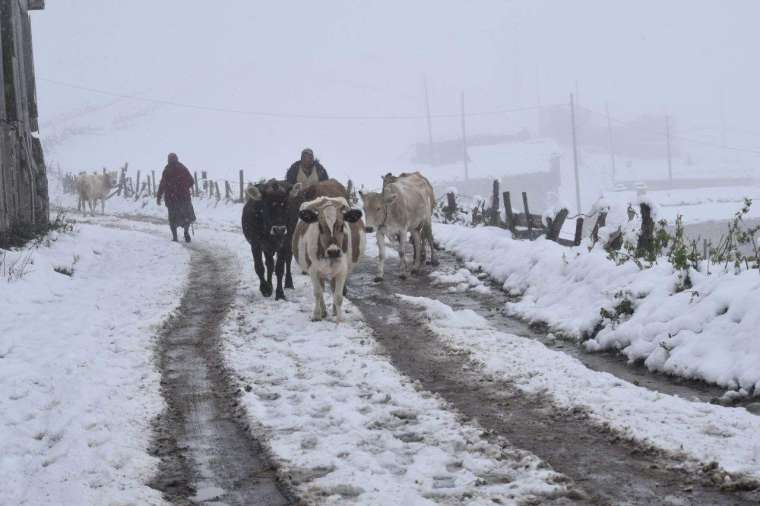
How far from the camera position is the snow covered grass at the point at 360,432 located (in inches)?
169

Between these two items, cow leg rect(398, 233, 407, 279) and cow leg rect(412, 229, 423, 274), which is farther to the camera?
cow leg rect(412, 229, 423, 274)

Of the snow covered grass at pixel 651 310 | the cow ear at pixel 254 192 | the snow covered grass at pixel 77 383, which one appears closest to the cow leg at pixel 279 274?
the cow ear at pixel 254 192

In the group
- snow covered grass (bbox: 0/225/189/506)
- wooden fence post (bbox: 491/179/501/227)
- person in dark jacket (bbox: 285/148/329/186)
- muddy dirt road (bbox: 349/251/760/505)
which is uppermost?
person in dark jacket (bbox: 285/148/329/186)

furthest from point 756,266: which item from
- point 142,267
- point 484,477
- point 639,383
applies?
point 142,267

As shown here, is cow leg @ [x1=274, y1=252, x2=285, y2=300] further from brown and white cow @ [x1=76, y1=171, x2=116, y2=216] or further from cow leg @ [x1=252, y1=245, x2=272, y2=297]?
brown and white cow @ [x1=76, y1=171, x2=116, y2=216]

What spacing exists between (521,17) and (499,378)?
192306 millimetres

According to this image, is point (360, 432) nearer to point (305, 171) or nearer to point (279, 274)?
point (279, 274)

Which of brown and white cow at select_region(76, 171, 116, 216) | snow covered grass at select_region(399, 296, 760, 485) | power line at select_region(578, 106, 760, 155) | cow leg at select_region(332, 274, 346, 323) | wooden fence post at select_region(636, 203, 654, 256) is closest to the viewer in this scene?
snow covered grass at select_region(399, 296, 760, 485)

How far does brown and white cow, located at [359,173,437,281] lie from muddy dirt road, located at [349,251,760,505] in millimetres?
3653

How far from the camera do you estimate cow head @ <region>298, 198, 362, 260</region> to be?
336 inches

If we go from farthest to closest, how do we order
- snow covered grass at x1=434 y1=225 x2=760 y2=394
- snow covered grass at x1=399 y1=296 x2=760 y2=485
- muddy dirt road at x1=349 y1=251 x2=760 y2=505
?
1. snow covered grass at x1=434 y1=225 x2=760 y2=394
2. snow covered grass at x1=399 y1=296 x2=760 y2=485
3. muddy dirt road at x1=349 y1=251 x2=760 y2=505

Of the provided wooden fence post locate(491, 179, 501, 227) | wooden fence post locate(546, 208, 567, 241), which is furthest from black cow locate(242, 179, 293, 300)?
wooden fence post locate(491, 179, 501, 227)

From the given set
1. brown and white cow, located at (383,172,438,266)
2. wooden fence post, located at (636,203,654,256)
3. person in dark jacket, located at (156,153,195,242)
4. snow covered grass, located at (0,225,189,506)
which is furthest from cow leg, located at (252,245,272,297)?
person in dark jacket, located at (156,153,195,242)

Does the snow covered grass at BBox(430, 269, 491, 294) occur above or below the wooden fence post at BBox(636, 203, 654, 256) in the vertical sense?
below
